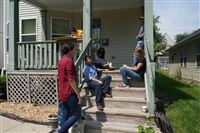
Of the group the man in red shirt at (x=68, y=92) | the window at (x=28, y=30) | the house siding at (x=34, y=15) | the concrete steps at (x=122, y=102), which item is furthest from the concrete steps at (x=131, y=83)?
the window at (x=28, y=30)

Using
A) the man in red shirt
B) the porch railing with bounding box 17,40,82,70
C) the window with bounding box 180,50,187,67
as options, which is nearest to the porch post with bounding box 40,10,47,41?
the porch railing with bounding box 17,40,82,70

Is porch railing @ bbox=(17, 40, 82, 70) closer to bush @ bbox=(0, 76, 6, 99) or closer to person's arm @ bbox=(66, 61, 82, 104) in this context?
bush @ bbox=(0, 76, 6, 99)

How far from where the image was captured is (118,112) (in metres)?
6.47

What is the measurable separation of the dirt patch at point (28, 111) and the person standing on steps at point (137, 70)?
2.19m

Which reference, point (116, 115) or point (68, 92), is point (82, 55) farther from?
point (68, 92)

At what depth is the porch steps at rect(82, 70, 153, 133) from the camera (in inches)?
243

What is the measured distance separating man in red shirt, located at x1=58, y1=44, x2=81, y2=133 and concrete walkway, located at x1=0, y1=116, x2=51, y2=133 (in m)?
1.44

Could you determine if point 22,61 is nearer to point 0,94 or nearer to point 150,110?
point 0,94

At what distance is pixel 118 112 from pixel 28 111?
318 centimetres

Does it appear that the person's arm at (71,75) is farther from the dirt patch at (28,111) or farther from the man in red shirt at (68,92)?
the dirt patch at (28,111)

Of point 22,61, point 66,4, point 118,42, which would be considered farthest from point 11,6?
point 118,42

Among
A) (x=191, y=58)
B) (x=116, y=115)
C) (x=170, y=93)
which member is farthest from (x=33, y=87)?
(x=191, y=58)

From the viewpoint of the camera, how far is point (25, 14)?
14102 millimetres

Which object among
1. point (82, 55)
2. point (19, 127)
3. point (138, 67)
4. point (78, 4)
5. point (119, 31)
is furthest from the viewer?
point (119, 31)
